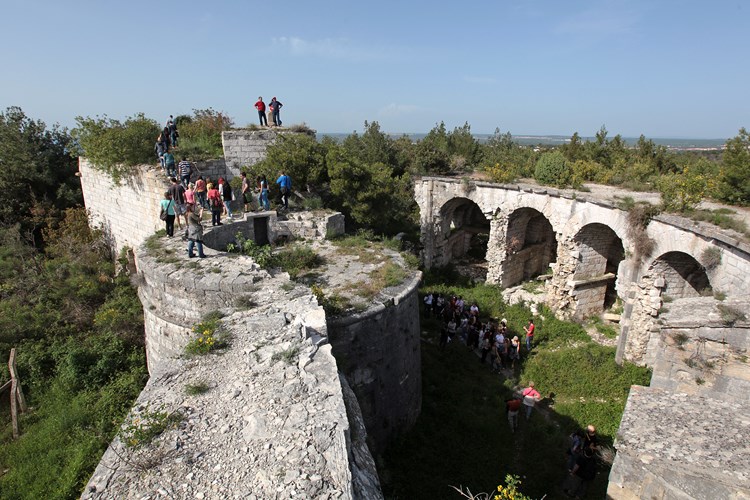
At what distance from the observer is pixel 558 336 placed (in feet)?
41.2

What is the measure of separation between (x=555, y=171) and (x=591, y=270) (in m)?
4.38

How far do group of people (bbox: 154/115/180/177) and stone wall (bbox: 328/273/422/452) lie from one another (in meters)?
7.46

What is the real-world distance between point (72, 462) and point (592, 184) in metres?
17.2

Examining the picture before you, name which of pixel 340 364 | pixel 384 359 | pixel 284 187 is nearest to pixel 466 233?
pixel 284 187

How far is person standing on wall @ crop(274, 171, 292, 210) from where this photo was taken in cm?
1150

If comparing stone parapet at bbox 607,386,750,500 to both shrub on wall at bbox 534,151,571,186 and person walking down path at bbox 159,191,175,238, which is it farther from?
shrub on wall at bbox 534,151,571,186

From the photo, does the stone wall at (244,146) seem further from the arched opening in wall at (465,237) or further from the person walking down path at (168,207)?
the arched opening in wall at (465,237)

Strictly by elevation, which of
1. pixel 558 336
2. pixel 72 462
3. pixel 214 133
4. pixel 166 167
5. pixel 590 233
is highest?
pixel 214 133

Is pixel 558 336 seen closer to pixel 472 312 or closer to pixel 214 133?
pixel 472 312

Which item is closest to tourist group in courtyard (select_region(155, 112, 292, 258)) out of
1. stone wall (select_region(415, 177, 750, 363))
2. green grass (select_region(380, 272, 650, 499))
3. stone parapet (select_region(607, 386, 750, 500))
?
green grass (select_region(380, 272, 650, 499))

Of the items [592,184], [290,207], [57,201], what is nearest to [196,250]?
[290,207]

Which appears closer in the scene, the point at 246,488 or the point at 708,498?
the point at 246,488

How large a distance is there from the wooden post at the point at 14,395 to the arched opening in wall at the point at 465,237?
45.5 ft

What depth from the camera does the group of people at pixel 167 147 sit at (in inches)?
447
